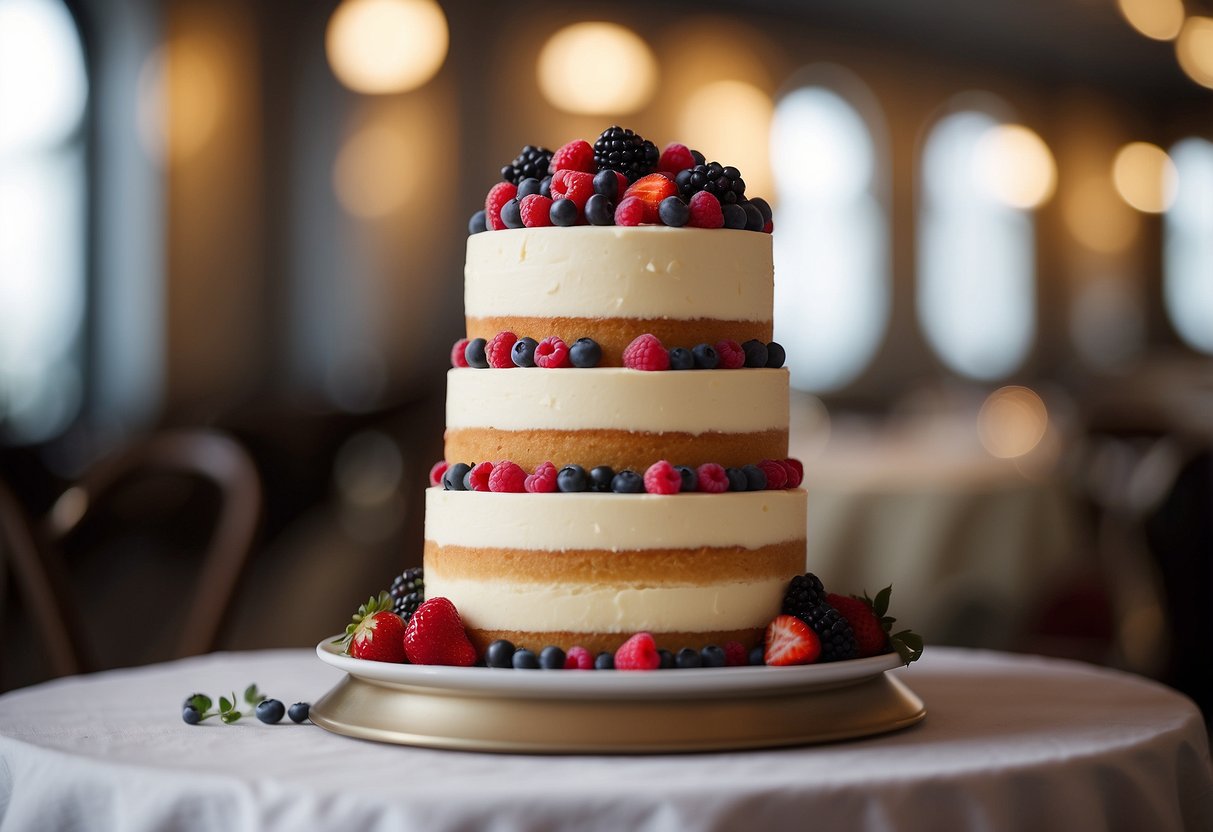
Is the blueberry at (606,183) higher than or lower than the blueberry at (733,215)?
higher

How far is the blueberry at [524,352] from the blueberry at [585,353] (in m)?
0.04

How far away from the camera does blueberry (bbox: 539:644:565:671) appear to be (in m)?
1.28

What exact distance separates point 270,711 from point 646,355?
1.69ft

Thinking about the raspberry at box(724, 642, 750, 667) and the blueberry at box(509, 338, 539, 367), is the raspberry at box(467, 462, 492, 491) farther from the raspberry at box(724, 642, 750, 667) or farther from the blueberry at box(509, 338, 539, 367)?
the raspberry at box(724, 642, 750, 667)

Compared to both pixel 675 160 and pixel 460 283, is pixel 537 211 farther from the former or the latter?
pixel 460 283

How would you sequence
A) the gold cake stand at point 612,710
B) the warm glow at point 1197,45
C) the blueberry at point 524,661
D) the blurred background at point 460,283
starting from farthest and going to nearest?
the warm glow at point 1197,45
the blurred background at point 460,283
the blueberry at point 524,661
the gold cake stand at point 612,710

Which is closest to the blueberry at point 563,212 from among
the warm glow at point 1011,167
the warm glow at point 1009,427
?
the warm glow at point 1009,427

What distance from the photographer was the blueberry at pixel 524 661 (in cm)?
129

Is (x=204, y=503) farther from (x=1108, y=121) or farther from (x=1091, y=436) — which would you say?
(x=1108, y=121)

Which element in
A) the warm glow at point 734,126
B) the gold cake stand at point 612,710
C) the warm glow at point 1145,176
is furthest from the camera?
the warm glow at point 1145,176

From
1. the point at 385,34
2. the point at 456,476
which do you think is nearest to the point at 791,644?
the point at 456,476

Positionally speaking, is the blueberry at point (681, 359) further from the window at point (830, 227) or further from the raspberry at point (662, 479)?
the window at point (830, 227)

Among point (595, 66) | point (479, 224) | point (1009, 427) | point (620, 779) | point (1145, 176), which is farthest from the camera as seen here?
point (1145, 176)

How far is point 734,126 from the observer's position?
11445mm
